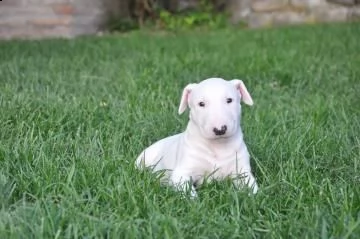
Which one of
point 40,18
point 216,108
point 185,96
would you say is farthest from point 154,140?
point 40,18

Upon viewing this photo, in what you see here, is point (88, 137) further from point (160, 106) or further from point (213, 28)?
point (213, 28)

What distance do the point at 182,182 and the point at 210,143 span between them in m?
0.21

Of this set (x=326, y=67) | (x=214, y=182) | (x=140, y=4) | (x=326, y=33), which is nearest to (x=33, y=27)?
(x=140, y=4)

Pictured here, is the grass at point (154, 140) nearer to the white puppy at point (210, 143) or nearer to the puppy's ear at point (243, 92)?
the white puppy at point (210, 143)

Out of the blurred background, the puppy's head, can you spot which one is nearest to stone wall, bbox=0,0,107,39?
the blurred background

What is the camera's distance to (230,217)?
2.16 m

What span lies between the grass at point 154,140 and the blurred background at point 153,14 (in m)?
2.94

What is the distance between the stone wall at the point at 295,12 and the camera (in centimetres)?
1021

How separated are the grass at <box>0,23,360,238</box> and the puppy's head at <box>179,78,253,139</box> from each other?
22 centimetres

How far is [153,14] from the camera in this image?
10672mm

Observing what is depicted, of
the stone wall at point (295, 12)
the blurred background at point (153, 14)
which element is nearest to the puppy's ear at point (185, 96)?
the blurred background at point (153, 14)

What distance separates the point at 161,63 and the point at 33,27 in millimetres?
4134

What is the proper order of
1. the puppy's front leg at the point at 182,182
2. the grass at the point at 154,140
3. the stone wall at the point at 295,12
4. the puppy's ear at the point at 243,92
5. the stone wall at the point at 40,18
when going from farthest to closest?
the stone wall at the point at 295,12 < the stone wall at the point at 40,18 < the puppy's ear at the point at 243,92 < the puppy's front leg at the point at 182,182 < the grass at the point at 154,140

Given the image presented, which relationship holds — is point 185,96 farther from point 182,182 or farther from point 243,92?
point 182,182
